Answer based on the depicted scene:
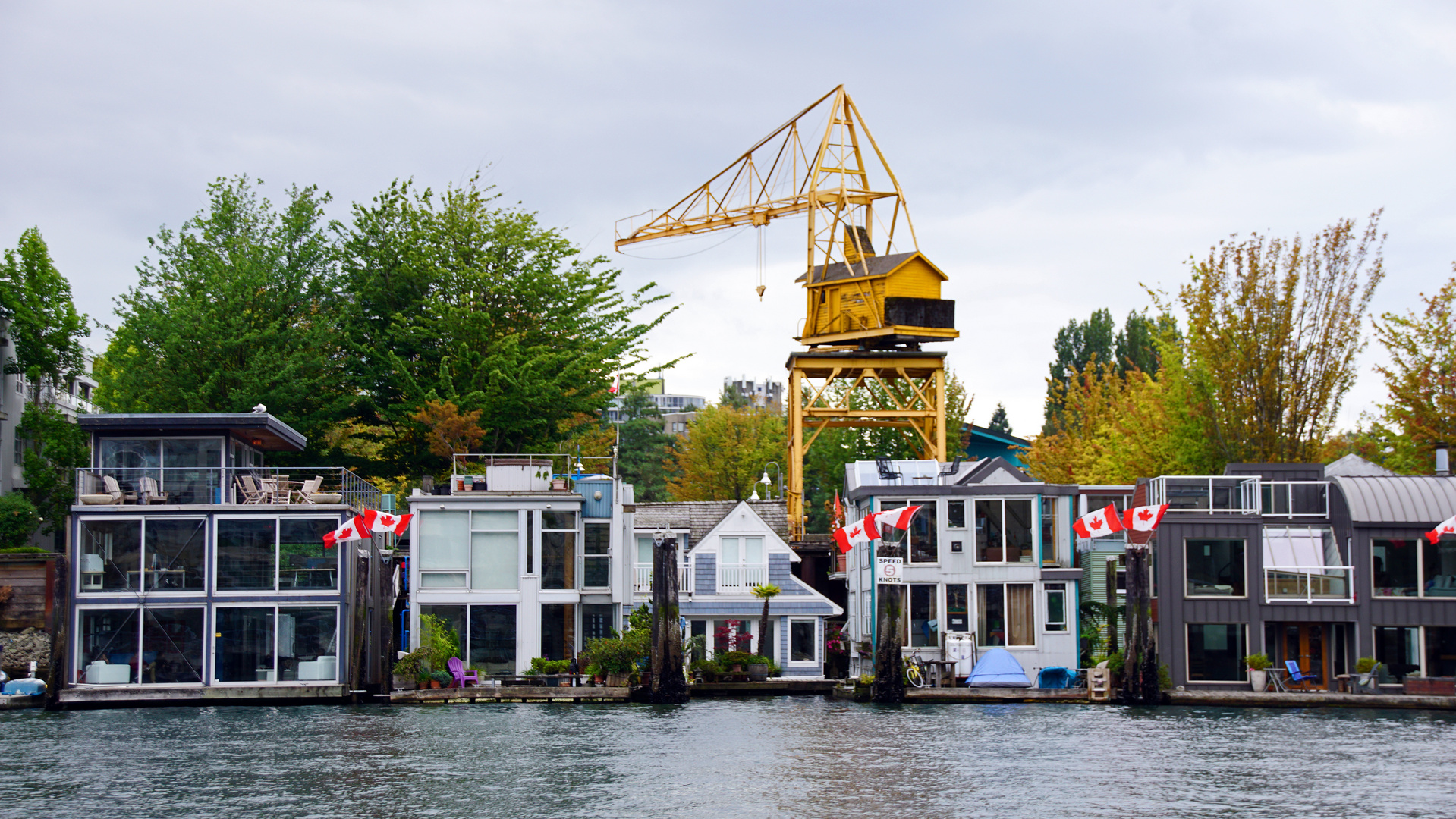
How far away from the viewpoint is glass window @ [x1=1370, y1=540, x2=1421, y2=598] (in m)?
43.6

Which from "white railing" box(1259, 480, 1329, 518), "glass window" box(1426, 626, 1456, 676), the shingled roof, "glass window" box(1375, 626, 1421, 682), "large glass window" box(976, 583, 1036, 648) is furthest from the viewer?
the shingled roof

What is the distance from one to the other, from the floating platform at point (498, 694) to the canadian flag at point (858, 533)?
772 centimetres

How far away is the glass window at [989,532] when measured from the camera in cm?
4753

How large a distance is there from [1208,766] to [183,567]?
26758 mm

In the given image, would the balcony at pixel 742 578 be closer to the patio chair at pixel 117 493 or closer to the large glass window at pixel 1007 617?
the large glass window at pixel 1007 617

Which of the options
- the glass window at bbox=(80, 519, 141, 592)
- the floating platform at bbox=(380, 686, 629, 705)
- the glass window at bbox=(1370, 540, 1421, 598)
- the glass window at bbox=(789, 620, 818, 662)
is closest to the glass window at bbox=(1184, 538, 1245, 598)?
the glass window at bbox=(1370, 540, 1421, 598)

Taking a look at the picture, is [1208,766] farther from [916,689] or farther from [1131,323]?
[1131,323]

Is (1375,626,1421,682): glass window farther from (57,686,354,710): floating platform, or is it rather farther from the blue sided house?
(57,686,354,710): floating platform

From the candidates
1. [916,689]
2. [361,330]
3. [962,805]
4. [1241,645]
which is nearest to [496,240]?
[361,330]

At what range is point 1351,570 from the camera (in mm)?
43562

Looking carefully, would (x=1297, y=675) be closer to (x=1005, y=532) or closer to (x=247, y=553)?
(x=1005, y=532)

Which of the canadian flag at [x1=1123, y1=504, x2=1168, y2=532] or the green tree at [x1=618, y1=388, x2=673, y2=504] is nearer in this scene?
the canadian flag at [x1=1123, y1=504, x2=1168, y2=532]

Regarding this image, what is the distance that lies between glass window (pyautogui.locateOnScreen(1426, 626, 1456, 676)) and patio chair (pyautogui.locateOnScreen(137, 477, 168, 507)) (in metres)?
34.4

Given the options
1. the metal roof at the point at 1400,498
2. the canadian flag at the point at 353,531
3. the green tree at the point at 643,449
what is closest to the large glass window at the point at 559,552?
the canadian flag at the point at 353,531
